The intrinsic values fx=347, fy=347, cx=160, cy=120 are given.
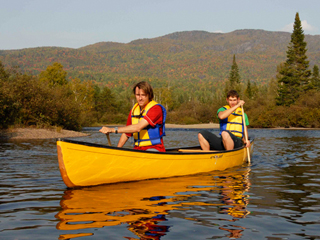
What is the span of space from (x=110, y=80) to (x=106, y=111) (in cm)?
9405

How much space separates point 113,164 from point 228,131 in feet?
12.0

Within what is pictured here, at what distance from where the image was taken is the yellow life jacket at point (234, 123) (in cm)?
910

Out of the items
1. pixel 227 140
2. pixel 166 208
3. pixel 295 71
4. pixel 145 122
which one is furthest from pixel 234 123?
pixel 295 71

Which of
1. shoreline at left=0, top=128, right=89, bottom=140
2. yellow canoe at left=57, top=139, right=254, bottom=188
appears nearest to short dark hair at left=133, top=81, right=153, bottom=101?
yellow canoe at left=57, top=139, right=254, bottom=188

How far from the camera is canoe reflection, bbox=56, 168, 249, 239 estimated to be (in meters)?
3.96

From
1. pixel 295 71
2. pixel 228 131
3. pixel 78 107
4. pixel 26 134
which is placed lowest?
pixel 26 134

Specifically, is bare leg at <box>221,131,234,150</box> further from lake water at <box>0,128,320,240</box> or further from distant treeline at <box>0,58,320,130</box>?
distant treeline at <box>0,58,320,130</box>

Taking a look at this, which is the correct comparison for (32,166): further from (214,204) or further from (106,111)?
(106,111)

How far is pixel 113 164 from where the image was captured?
6.13m

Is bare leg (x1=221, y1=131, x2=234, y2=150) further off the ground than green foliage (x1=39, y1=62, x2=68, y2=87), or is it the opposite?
green foliage (x1=39, y1=62, x2=68, y2=87)

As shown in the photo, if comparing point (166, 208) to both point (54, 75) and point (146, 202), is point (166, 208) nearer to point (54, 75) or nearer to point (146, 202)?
point (146, 202)

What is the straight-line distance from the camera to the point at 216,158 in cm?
809

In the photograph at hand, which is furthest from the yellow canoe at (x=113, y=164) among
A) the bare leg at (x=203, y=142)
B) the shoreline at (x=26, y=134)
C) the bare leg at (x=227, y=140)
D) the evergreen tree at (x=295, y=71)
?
the evergreen tree at (x=295, y=71)

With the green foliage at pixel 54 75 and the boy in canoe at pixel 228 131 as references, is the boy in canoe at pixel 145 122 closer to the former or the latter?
the boy in canoe at pixel 228 131
